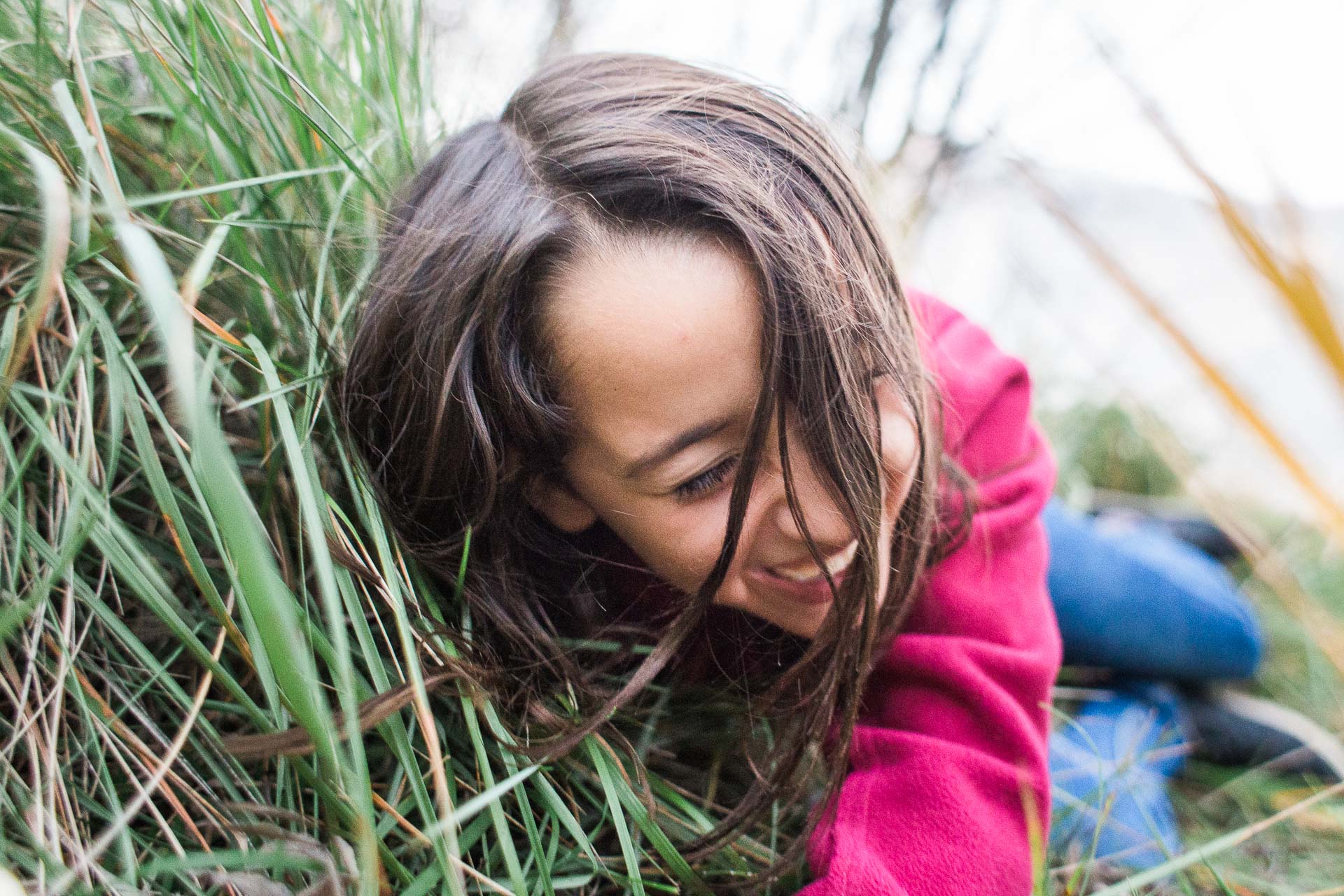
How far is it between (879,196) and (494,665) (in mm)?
768

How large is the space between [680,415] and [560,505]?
195 millimetres

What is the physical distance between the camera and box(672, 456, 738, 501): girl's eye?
69 cm

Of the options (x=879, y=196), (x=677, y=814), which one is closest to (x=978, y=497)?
(x=879, y=196)

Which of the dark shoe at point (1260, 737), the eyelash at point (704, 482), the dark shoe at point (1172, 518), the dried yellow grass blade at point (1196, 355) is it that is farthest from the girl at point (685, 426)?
the dark shoe at point (1172, 518)

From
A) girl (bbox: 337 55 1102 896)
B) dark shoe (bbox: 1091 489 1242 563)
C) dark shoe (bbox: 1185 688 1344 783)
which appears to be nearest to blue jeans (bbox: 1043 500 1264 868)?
dark shoe (bbox: 1185 688 1344 783)

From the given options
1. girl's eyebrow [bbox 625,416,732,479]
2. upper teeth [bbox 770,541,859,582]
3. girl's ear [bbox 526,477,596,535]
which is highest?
girl's eyebrow [bbox 625,416,732,479]

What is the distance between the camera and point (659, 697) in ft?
2.77

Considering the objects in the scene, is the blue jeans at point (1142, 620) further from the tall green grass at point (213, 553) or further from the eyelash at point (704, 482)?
the eyelash at point (704, 482)

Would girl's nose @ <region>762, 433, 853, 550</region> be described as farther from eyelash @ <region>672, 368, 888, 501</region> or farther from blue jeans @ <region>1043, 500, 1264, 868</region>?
blue jeans @ <region>1043, 500, 1264, 868</region>

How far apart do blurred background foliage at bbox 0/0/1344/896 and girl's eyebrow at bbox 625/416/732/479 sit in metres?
0.21

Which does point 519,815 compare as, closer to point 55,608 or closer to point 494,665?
point 494,665

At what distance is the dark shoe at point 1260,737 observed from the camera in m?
1.12

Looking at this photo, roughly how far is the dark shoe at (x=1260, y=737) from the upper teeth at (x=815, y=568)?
0.73m

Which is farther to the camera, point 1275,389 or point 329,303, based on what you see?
point 1275,389
